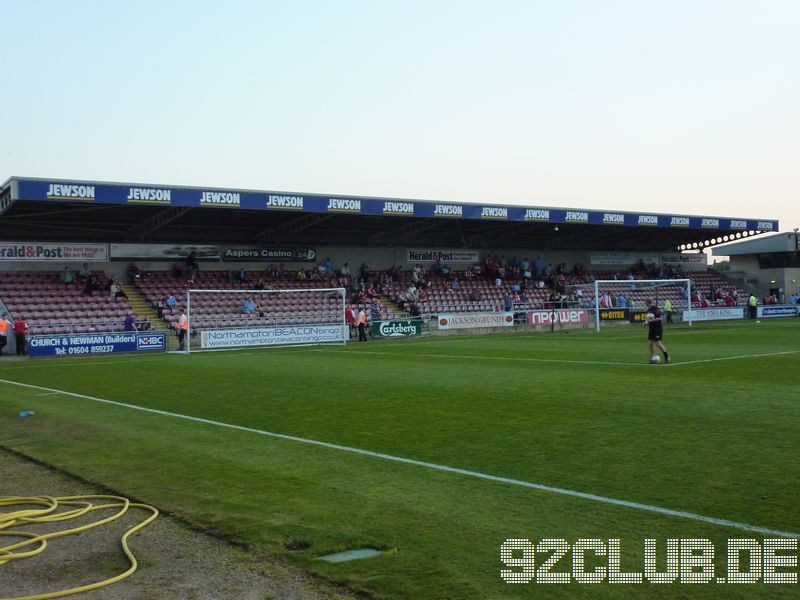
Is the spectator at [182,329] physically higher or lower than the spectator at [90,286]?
lower

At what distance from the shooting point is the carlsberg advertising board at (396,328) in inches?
1540

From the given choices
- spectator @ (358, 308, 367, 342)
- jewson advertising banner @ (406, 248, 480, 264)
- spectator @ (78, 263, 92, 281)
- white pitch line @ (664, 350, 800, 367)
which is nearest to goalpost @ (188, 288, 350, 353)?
spectator @ (358, 308, 367, 342)

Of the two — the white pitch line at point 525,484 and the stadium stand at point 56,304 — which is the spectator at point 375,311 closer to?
the stadium stand at point 56,304

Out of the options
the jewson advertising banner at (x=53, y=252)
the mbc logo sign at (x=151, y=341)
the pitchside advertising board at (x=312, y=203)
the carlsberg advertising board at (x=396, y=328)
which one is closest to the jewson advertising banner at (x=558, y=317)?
the pitchside advertising board at (x=312, y=203)

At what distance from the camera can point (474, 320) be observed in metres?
43.1

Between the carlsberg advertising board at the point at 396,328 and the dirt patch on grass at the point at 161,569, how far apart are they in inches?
1254

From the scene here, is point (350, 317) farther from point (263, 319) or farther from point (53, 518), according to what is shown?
point (53, 518)

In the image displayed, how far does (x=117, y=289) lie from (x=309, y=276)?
11.8m

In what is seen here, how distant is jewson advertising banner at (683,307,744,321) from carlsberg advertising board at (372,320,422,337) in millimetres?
20074

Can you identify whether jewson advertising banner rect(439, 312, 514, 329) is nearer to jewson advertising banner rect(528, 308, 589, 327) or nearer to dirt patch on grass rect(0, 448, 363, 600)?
jewson advertising banner rect(528, 308, 589, 327)

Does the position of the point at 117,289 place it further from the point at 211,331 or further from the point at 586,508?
the point at 586,508

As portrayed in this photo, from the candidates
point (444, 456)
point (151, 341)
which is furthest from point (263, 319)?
point (444, 456)

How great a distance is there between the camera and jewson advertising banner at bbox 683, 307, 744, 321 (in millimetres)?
50500

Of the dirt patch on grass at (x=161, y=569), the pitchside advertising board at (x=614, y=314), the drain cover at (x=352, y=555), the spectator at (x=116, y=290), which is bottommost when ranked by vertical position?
the dirt patch on grass at (x=161, y=569)
